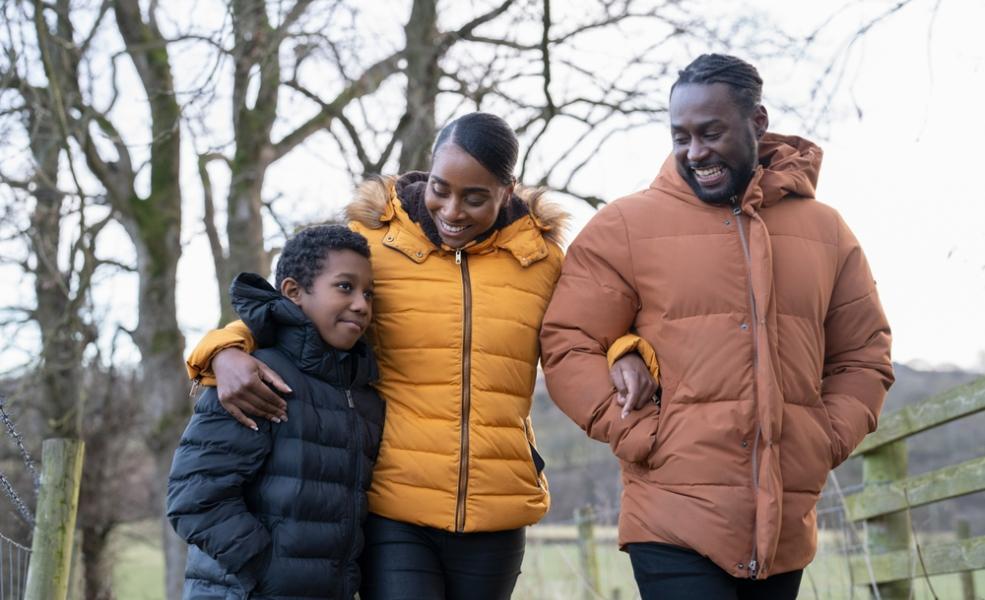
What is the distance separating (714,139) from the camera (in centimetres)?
296

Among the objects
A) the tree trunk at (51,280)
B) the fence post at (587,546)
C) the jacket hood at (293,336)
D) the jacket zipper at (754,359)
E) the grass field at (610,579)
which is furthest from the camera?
the tree trunk at (51,280)

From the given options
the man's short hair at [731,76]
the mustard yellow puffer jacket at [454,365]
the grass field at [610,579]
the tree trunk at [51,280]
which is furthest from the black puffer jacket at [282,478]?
the tree trunk at [51,280]

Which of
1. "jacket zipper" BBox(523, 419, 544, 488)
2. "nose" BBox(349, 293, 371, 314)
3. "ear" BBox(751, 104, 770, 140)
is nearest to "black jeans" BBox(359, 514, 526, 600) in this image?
"jacket zipper" BBox(523, 419, 544, 488)

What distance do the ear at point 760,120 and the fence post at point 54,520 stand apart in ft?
9.01

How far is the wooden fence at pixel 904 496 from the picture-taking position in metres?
4.62

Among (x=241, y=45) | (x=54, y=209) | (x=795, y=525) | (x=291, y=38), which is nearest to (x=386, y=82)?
(x=291, y=38)

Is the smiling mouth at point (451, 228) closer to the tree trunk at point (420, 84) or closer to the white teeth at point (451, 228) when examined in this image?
the white teeth at point (451, 228)

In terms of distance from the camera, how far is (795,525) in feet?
9.22

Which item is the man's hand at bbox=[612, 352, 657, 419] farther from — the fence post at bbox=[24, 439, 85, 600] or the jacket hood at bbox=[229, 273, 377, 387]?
the fence post at bbox=[24, 439, 85, 600]

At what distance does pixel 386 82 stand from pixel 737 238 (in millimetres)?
6395

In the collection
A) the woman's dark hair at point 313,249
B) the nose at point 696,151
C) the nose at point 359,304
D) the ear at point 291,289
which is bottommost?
the nose at point 359,304

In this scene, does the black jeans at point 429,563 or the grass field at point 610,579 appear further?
the grass field at point 610,579

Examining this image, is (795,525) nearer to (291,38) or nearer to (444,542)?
(444,542)

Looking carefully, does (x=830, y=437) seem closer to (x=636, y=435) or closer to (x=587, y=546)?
(x=636, y=435)
